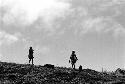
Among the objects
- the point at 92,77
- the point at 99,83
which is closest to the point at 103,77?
the point at 92,77

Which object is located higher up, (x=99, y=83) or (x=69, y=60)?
(x=69, y=60)

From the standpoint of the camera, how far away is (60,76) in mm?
62656

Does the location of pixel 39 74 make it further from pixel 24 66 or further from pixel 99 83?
pixel 99 83

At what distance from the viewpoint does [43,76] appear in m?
61.6

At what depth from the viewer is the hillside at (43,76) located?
58.0 metres

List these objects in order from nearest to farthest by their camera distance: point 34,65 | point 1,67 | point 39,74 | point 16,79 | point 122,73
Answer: point 16,79, point 39,74, point 1,67, point 34,65, point 122,73

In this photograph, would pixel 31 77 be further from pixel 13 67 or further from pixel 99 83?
pixel 99 83

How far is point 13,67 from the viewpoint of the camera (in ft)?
222

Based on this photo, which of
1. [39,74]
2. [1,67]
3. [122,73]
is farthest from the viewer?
[122,73]

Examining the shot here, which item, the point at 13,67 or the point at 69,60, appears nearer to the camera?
the point at 13,67

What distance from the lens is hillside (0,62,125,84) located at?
58031 mm

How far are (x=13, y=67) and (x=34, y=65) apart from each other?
19.8ft

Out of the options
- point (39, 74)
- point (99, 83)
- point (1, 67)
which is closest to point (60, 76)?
point (39, 74)

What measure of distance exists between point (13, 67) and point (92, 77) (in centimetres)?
1851
